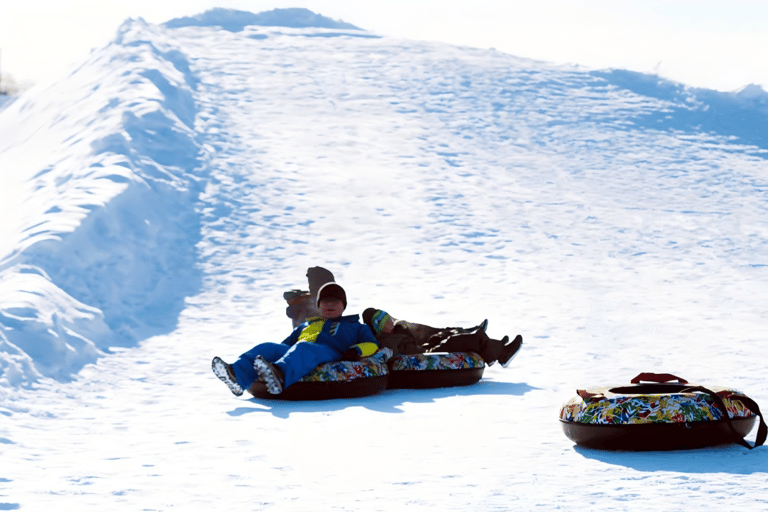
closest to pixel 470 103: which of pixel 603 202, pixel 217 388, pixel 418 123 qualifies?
pixel 418 123

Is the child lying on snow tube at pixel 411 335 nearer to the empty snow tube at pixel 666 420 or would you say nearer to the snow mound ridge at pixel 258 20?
the empty snow tube at pixel 666 420

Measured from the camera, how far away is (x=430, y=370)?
22.4ft

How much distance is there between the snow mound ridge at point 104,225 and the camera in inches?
310

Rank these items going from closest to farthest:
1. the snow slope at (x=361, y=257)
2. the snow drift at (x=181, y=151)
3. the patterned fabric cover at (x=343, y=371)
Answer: the snow slope at (x=361, y=257) → the patterned fabric cover at (x=343, y=371) → the snow drift at (x=181, y=151)

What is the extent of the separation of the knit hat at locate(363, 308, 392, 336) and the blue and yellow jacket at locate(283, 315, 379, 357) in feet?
1.01

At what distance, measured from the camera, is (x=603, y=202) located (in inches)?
584

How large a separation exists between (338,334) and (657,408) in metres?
2.69

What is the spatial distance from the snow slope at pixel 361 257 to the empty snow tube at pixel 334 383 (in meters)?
0.21

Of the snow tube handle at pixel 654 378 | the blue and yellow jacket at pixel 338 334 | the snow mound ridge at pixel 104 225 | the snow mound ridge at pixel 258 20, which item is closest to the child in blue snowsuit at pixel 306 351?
the blue and yellow jacket at pixel 338 334

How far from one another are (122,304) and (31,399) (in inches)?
148

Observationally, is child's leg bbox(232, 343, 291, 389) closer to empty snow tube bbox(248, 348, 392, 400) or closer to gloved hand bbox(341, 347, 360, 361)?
empty snow tube bbox(248, 348, 392, 400)

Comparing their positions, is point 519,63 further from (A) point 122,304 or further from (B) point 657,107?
(A) point 122,304

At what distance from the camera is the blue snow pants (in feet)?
19.9

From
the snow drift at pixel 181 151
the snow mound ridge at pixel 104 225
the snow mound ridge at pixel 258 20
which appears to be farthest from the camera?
the snow mound ridge at pixel 258 20
